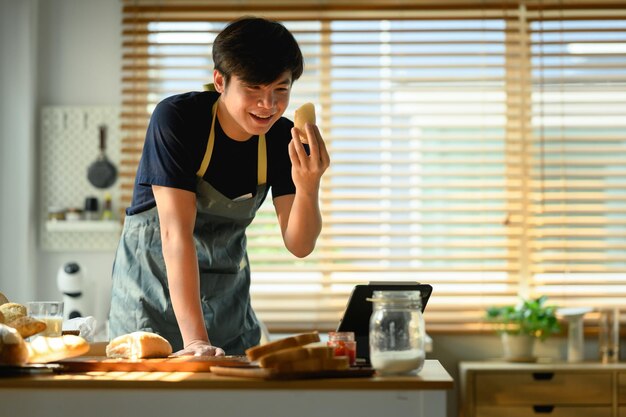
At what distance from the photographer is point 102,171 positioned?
453cm

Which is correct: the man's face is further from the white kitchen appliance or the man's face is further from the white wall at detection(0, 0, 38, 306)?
the white wall at detection(0, 0, 38, 306)

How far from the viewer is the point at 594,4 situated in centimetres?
454

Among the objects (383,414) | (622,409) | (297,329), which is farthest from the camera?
(297,329)

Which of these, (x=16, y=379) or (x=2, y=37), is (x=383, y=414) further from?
(x=2, y=37)

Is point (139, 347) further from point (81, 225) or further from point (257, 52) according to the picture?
point (81, 225)

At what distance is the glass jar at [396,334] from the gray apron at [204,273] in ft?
2.75

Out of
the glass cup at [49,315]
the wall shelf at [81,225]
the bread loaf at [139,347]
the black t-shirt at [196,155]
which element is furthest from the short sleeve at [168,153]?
the wall shelf at [81,225]

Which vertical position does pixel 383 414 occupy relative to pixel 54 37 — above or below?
below

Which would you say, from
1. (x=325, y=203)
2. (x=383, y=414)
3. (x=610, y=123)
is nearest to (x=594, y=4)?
(x=610, y=123)

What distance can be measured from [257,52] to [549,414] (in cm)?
271

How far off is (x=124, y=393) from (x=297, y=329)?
10.2ft

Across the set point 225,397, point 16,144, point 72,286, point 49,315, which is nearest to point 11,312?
point 49,315

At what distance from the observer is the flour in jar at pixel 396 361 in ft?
4.76

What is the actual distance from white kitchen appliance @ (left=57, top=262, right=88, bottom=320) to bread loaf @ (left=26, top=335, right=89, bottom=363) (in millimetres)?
2765
